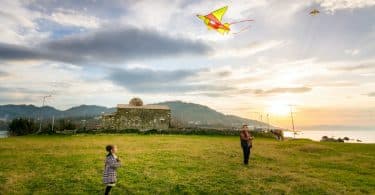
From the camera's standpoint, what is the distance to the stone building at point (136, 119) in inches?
2579

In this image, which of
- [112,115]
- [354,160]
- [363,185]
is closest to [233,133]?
[112,115]

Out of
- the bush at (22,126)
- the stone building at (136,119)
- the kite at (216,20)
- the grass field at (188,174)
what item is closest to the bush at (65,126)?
the stone building at (136,119)

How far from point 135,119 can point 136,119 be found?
0.20 metres

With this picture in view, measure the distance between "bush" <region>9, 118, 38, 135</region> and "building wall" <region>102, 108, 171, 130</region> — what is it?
1625 centimetres

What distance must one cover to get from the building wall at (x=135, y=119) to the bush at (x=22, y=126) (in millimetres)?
16247

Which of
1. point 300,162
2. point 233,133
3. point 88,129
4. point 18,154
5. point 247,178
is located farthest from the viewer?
point 233,133

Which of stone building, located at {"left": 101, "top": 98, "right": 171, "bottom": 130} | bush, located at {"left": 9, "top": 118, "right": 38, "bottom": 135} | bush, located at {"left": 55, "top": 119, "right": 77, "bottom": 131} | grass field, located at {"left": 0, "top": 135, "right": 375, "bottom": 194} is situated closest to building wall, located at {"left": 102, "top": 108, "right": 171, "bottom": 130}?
stone building, located at {"left": 101, "top": 98, "right": 171, "bottom": 130}

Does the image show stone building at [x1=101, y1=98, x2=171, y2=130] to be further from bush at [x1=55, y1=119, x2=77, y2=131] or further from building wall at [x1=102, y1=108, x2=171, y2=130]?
bush at [x1=55, y1=119, x2=77, y2=131]

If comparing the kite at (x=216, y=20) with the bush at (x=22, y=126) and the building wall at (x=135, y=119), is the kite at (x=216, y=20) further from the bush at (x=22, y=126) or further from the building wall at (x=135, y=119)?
the bush at (x=22, y=126)

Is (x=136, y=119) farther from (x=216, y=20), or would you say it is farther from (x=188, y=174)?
(x=216, y=20)

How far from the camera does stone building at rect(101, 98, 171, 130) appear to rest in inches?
2579

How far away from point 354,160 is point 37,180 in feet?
78.1

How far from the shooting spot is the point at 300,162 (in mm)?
25188

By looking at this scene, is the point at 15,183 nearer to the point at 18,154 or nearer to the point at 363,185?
the point at 18,154
